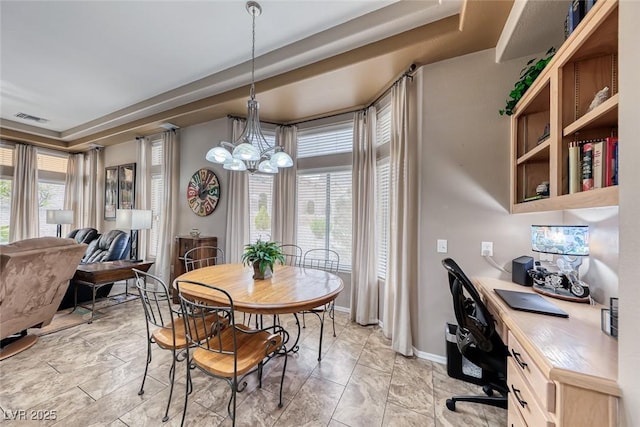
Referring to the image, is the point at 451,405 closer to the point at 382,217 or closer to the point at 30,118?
the point at 382,217

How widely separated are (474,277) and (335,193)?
2033 millimetres

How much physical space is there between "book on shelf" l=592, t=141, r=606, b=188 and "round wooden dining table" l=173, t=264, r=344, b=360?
1.58 m

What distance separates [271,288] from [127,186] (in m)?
5.05

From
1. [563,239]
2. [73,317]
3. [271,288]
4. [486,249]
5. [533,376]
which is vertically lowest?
[73,317]

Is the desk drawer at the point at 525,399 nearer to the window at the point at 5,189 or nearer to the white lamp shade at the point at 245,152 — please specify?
the white lamp shade at the point at 245,152

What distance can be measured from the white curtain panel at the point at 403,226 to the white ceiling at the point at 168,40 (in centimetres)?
76

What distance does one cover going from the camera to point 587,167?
3.92 ft

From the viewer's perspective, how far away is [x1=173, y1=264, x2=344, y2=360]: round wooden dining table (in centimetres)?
155

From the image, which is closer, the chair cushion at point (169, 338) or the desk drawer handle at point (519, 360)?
the desk drawer handle at point (519, 360)

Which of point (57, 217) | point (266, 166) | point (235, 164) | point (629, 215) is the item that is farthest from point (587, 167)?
point (57, 217)

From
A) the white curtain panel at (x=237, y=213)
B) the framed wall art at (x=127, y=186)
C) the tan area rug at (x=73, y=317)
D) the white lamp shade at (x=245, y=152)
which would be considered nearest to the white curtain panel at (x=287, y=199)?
the white curtain panel at (x=237, y=213)

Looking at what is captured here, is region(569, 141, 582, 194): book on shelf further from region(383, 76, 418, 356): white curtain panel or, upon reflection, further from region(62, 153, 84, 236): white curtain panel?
region(62, 153, 84, 236): white curtain panel

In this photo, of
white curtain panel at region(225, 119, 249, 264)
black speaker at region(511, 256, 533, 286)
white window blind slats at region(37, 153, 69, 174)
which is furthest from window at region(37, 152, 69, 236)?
black speaker at region(511, 256, 533, 286)

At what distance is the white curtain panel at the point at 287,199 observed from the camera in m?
3.73
